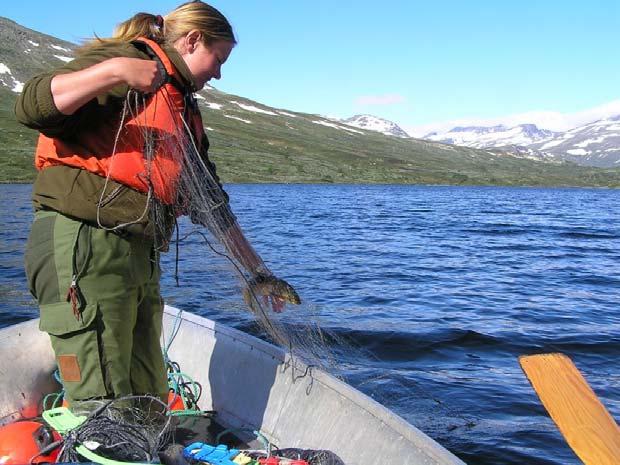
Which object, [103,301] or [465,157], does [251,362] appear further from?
[465,157]

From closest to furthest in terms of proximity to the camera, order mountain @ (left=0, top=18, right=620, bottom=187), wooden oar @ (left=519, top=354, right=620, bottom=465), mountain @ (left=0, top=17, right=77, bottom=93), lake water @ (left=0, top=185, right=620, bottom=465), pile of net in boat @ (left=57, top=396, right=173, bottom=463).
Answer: pile of net in boat @ (left=57, top=396, right=173, bottom=463) → wooden oar @ (left=519, top=354, right=620, bottom=465) → lake water @ (left=0, top=185, right=620, bottom=465) → mountain @ (left=0, top=18, right=620, bottom=187) → mountain @ (left=0, top=17, right=77, bottom=93)

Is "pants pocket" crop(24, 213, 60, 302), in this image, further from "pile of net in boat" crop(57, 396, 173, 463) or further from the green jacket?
"pile of net in boat" crop(57, 396, 173, 463)

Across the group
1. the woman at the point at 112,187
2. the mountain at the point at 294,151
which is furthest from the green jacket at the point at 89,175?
the mountain at the point at 294,151

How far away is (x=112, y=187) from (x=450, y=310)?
36.0 feet

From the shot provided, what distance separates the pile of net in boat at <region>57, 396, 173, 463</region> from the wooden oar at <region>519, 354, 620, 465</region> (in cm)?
241

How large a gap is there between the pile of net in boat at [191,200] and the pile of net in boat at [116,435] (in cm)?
95

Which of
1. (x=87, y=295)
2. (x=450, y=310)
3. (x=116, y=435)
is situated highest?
(x=87, y=295)

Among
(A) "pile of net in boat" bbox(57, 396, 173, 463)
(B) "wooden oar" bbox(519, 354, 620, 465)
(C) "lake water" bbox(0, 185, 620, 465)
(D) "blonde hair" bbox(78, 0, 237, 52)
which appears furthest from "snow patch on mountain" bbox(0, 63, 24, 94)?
(B) "wooden oar" bbox(519, 354, 620, 465)

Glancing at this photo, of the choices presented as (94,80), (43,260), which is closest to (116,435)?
(43,260)

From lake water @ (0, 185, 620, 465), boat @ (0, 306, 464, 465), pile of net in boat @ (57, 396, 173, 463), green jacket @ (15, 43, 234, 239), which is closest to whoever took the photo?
green jacket @ (15, 43, 234, 239)

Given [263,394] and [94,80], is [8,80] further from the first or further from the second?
[94,80]

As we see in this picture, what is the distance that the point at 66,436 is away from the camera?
143 inches

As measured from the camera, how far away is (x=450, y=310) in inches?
539

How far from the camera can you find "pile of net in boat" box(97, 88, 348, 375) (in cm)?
365
